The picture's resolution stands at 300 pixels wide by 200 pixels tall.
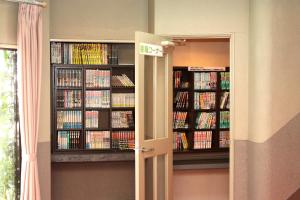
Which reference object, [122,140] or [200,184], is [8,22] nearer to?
[122,140]

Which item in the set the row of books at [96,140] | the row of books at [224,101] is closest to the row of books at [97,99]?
the row of books at [96,140]

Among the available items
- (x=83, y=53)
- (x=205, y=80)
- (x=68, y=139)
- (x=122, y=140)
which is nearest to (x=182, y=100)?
(x=205, y=80)

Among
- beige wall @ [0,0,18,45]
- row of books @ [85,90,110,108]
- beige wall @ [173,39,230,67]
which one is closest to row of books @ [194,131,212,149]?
beige wall @ [173,39,230,67]

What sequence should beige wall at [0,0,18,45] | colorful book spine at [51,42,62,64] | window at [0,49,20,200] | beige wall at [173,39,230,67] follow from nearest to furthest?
1. beige wall at [0,0,18,45]
2. window at [0,49,20,200]
3. colorful book spine at [51,42,62,64]
4. beige wall at [173,39,230,67]

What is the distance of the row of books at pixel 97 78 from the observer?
500 centimetres

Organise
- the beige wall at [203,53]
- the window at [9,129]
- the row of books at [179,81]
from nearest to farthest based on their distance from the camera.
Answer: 1. the window at [9,129]
2. the row of books at [179,81]
3. the beige wall at [203,53]

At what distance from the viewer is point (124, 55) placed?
5.23m

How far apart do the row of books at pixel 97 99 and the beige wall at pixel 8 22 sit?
1.19 m

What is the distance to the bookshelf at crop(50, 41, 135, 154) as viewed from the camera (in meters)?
4.94

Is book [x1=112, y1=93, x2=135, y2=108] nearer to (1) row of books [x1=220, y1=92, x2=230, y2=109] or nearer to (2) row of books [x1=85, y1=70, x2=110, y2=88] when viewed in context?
(2) row of books [x1=85, y1=70, x2=110, y2=88]

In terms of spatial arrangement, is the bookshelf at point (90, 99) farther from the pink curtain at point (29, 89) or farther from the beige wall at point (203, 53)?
the beige wall at point (203, 53)

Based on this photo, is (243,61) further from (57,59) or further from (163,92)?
(57,59)

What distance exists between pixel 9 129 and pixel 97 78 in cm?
127

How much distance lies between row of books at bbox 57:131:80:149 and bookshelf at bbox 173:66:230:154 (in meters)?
1.45
